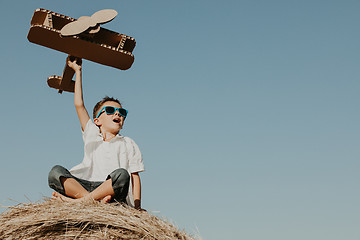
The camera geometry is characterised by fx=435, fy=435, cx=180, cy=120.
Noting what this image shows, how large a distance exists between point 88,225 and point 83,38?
171cm

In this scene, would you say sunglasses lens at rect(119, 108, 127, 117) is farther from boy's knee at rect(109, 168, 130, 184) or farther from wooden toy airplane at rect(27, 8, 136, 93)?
boy's knee at rect(109, 168, 130, 184)

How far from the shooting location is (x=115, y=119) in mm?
4176

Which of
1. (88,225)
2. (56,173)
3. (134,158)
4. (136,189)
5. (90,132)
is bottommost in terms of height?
(88,225)

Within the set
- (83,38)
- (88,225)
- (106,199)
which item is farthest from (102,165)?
(83,38)

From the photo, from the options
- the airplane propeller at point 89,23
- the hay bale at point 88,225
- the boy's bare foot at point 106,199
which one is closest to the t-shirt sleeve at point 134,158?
the boy's bare foot at point 106,199

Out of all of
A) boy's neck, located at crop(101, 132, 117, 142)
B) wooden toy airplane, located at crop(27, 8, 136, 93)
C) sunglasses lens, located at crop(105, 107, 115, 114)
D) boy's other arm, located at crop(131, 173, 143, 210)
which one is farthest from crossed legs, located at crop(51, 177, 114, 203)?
wooden toy airplane, located at crop(27, 8, 136, 93)

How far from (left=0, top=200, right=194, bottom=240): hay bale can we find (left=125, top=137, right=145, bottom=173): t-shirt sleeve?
2.61 feet

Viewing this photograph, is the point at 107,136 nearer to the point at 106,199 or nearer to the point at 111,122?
the point at 111,122

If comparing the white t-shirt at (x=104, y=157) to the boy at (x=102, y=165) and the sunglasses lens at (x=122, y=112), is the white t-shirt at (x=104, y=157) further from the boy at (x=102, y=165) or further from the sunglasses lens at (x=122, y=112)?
the sunglasses lens at (x=122, y=112)

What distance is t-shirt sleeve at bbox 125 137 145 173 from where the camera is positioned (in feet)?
13.0

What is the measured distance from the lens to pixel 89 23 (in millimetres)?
3879

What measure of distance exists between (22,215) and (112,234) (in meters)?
0.77

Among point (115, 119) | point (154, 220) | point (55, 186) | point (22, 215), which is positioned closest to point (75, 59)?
point (115, 119)

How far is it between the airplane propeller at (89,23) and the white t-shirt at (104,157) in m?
0.85
